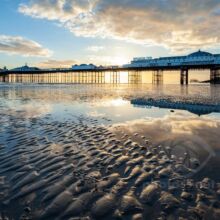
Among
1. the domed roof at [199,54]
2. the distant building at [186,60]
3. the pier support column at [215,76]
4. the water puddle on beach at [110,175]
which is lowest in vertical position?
the water puddle on beach at [110,175]

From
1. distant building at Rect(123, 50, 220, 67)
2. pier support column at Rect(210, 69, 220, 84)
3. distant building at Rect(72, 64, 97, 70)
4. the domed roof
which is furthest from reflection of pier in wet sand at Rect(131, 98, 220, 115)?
distant building at Rect(72, 64, 97, 70)

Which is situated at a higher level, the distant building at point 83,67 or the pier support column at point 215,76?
the distant building at point 83,67

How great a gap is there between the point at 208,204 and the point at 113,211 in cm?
157

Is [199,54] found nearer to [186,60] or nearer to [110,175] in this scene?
[186,60]

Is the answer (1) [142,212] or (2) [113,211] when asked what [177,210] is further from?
(2) [113,211]

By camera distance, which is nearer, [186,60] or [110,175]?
[110,175]

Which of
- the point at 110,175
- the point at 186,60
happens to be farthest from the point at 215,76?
the point at 110,175

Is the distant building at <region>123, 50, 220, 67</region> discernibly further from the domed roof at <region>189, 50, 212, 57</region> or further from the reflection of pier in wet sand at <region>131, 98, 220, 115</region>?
the reflection of pier in wet sand at <region>131, 98, 220, 115</region>

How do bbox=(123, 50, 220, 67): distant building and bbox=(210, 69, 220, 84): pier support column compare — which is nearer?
bbox=(123, 50, 220, 67): distant building

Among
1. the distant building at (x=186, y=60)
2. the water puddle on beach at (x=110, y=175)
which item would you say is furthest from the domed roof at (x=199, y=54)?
the water puddle on beach at (x=110, y=175)

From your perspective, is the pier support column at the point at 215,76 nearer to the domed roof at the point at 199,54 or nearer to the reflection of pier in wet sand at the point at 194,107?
the domed roof at the point at 199,54

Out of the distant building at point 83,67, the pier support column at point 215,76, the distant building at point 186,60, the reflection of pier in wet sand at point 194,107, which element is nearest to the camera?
the reflection of pier in wet sand at point 194,107

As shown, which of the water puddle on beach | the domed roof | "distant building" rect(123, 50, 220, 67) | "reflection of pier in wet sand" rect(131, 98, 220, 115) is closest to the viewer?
the water puddle on beach

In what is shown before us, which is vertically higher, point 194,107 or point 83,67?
point 83,67
